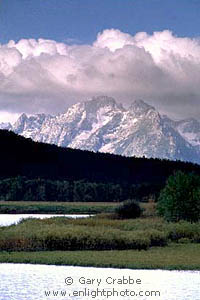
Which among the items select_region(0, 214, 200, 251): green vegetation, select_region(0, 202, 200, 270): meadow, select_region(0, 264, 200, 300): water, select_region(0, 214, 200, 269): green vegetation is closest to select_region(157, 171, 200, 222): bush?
select_region(0, 202, 200, 270): meadow

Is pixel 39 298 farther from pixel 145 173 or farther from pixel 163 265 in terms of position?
pixel 145 173

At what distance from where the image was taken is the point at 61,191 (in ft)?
532

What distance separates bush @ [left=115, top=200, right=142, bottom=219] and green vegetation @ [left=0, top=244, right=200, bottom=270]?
37.0 metres

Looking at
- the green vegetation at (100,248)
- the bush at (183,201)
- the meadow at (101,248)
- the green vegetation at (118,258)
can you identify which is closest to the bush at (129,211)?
the bush at (183,201)

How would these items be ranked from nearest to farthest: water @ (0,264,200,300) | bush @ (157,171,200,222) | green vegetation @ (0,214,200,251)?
water @ (0,264,200,300), green vegetation @ (0,214,200,251), bush @ (157,171,200,222)

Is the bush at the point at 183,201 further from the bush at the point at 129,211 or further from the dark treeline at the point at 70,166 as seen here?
the dark treeline at the point at 70,166

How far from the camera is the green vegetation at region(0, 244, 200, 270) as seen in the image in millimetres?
38906

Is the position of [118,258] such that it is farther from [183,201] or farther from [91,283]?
[183,201]

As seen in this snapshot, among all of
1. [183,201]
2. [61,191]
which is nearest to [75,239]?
[183,201]

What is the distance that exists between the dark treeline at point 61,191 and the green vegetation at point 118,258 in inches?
4244

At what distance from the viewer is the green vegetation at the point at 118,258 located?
128 feet

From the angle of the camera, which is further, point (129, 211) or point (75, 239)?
point (129, 211)

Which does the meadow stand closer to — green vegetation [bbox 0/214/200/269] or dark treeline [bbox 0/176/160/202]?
green vegetation [bbox 0/214/200/269]

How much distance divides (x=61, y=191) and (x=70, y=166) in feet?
91.8
